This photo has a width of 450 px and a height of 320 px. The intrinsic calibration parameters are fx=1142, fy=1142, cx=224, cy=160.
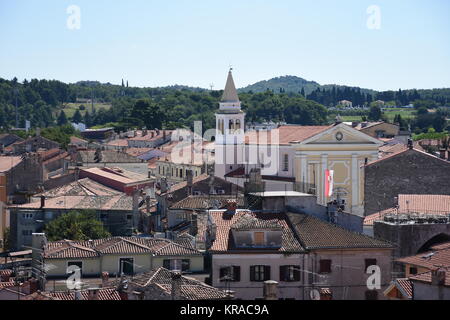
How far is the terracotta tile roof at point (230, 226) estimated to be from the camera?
2830 centimetres

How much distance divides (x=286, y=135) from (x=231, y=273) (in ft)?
94.2

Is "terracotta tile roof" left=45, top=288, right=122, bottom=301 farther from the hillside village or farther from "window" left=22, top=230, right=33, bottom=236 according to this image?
"window" left=22, top=230, right=33, bottom=236

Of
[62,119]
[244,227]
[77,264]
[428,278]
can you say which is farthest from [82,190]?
[62,119]

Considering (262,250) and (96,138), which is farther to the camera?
(96,138)

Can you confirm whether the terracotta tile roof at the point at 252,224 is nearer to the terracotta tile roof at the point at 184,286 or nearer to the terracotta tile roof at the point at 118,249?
the terracotta tile roof at the point at 118,249

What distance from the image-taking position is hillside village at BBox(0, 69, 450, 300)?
2720 cm

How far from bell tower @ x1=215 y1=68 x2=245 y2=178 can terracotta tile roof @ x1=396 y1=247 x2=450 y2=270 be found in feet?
97.9

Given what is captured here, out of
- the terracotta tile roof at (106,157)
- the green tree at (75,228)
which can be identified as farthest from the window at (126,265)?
the terracotta tile roof at (106,157)

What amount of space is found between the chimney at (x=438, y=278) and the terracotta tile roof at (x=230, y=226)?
5.13m

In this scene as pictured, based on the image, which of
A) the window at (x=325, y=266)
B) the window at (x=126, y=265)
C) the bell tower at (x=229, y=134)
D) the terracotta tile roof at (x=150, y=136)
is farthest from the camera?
the terracotta tile roof at (x=150, y=136)

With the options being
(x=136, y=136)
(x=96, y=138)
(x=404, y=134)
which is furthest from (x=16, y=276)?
(x=96, y=138)

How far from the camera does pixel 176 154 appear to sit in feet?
278

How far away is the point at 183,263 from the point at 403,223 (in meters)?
6.58
